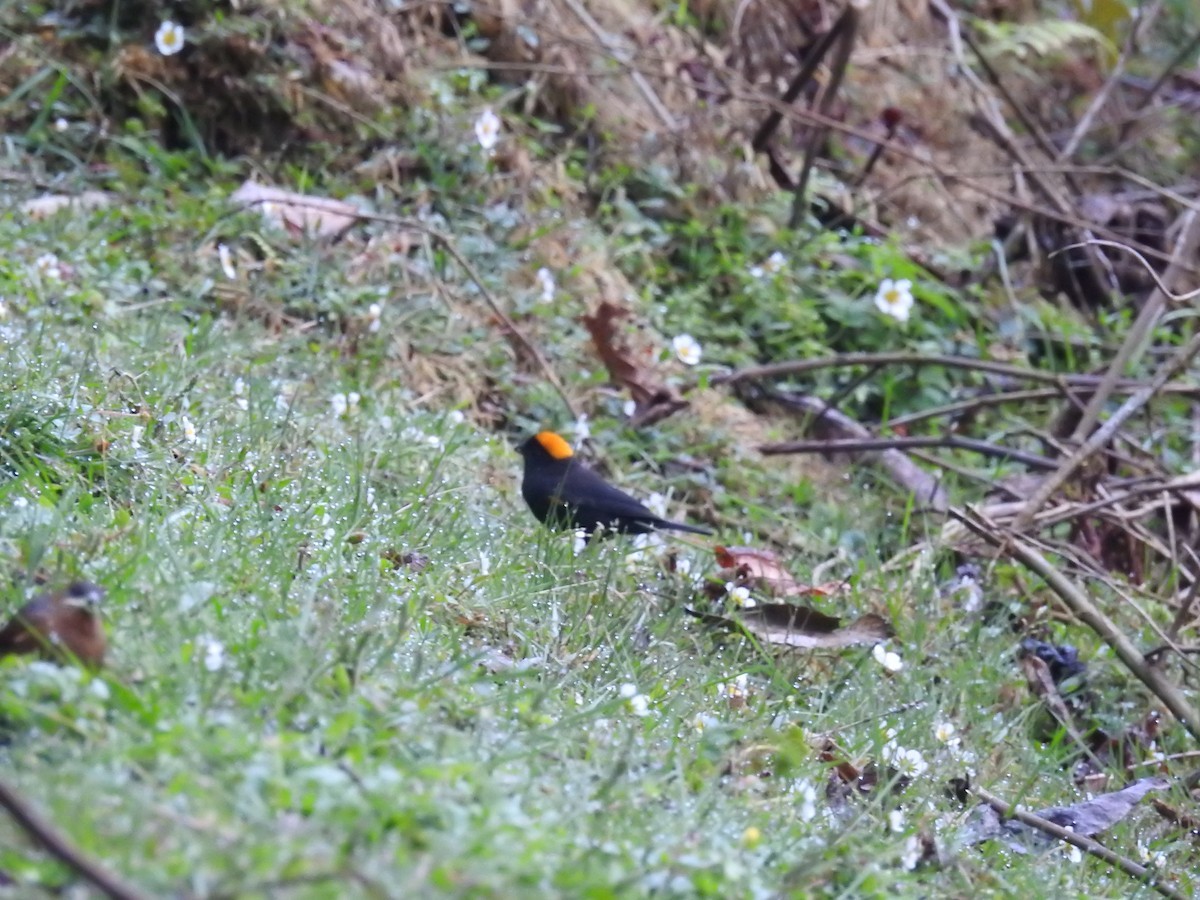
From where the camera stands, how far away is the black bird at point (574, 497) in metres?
4.84

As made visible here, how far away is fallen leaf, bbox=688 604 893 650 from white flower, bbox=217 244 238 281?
2.57 m

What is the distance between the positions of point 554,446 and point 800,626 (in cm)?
113

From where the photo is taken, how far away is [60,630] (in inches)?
102

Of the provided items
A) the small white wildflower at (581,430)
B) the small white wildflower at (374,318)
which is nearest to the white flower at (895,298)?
the small white wildflower at (581,430)

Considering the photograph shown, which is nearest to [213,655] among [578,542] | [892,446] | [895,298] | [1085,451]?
[578,542]

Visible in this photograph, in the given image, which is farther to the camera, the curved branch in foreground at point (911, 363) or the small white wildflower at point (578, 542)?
the curved branch in foreground at point (911, 363)

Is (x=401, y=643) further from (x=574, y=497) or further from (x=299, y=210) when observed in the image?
(x=299, y=210)

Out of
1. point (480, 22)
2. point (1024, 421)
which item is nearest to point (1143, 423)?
point (1024, 421)

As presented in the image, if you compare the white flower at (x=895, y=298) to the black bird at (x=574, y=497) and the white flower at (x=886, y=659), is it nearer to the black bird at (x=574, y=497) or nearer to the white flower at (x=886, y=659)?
the black bird at (x=574, y=497)

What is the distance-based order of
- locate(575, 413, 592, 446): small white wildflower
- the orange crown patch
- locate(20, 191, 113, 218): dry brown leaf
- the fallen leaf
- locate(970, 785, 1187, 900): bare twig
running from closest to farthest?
1. locate(970, 785, 1187, 900): bare twig
2. the fallen leaf
3. the orange crown patch
4. locate(575, 413, 592, 446): small white wildflower
5. locate(20, 191, 113, 218): dry brown leaf

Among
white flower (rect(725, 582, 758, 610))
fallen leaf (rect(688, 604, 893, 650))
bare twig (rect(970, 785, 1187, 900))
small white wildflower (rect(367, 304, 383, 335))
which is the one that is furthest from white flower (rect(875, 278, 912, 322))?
bare twig (rect(970, 785, 1187, 900))

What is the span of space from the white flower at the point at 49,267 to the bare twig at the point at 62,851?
12.5ft

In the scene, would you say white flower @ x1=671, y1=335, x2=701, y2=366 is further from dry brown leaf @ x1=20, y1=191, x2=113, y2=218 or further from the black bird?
dry brown leaf @ x1=20, y1=191, x2=113, y2=218

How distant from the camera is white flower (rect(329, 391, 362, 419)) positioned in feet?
16.7
